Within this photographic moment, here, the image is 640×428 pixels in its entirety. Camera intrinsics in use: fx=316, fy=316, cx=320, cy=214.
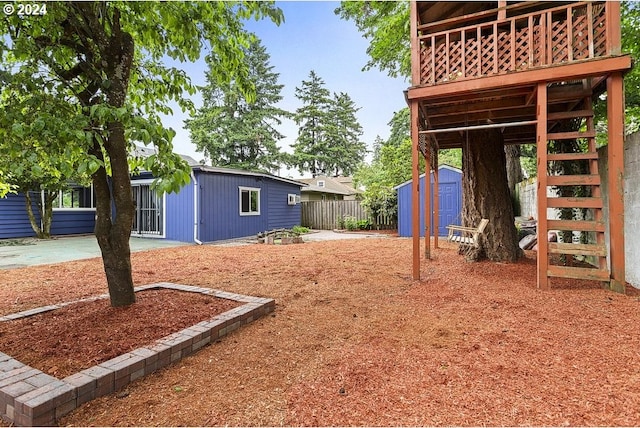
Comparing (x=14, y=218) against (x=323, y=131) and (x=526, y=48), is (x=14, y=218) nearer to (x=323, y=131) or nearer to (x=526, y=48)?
(x=526, y=48)

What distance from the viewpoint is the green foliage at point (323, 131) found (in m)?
30.0

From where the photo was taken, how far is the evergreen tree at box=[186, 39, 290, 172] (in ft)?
69.2

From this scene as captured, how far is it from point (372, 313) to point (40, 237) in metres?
12.3

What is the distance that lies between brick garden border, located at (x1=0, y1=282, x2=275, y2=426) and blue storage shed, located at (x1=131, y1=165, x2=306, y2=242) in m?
7.79

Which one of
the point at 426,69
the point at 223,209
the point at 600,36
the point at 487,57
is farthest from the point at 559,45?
the point at 223,209

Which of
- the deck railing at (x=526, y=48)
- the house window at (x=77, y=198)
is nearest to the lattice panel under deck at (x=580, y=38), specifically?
the deck railing at (x=526, y=48)

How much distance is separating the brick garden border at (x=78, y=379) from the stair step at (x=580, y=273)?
151 inches

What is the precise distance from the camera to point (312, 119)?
30.7 m

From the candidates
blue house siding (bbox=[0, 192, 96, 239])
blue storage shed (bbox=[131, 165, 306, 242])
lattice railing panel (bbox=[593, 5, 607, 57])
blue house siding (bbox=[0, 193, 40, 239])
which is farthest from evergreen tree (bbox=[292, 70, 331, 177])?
lattice railing panel (bbox=[593, 5, 607, 57])

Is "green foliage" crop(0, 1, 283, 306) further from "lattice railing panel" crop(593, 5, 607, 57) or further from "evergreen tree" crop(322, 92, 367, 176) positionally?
"evergreen tree" crop(322, 92, 367, 176)

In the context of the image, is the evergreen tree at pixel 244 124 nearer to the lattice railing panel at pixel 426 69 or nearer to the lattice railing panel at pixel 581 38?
the lattice railing panel at pixel 426 69

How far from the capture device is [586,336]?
8.11ft

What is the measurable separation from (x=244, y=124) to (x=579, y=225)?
68.9ft

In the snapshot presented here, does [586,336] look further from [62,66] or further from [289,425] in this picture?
[62,66]
